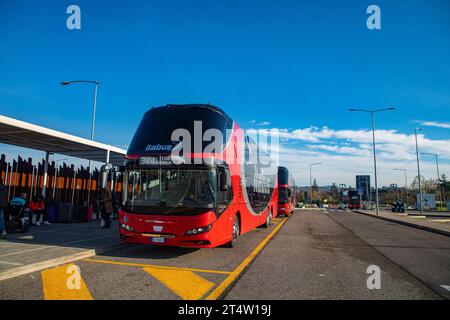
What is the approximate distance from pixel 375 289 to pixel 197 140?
5035 mm

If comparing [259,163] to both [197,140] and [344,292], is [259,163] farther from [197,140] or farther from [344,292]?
[344,292]

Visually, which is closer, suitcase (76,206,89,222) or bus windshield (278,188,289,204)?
suitcase (76,206,89,222)

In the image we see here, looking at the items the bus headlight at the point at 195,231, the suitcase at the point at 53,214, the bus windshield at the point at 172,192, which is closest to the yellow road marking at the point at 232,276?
the bus headlight at the point at 195,231

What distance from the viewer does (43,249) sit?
25.1 feet

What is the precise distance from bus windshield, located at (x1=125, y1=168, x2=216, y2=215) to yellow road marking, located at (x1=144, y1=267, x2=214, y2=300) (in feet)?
4.85

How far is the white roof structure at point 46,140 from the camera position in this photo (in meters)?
11.6

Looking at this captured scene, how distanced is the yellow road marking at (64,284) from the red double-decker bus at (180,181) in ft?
5.75

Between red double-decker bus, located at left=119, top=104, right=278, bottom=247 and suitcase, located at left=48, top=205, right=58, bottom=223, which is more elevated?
red double-decker bus, located at left=119, top=104, right=278, bottom=247

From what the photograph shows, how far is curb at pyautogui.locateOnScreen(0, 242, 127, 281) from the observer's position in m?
5.53

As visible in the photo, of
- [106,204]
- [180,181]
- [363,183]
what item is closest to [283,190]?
[106,204]

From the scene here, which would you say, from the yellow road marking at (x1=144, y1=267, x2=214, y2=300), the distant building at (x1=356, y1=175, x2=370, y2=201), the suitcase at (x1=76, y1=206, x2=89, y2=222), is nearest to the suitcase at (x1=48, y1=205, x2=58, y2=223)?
the suitcase at (x1=76, y1=206, x2=89, y2=222)

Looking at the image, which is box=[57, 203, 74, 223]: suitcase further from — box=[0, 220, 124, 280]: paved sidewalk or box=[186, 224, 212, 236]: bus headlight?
box=[186, 224, 212, 236]: bus headlight

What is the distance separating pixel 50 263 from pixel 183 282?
3.14m
